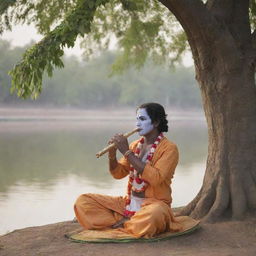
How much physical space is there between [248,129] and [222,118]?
1.01 feet

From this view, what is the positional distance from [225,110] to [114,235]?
6.54ft

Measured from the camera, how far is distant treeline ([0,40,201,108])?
151 ft

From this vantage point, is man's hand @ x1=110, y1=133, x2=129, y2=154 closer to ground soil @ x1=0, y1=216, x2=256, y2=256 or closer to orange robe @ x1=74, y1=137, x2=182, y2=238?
orange robe @ x1=74, y1=137, x2=182, y2=238

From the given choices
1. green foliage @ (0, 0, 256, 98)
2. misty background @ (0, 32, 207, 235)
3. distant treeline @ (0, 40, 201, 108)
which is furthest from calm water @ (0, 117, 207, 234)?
distant treeline @ (0, 40, 201, 108)

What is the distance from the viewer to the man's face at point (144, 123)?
530 centimetres

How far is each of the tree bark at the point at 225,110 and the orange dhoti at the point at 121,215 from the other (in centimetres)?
108

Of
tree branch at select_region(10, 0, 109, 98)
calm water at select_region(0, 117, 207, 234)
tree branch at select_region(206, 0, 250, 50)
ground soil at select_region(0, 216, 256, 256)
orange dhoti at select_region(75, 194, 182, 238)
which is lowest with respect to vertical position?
calm water at select_region(0, 117, 207, 234)

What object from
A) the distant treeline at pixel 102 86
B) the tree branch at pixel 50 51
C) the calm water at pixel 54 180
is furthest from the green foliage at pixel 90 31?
the distant treeline at pixel 102 86

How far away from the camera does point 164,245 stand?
4.96 m

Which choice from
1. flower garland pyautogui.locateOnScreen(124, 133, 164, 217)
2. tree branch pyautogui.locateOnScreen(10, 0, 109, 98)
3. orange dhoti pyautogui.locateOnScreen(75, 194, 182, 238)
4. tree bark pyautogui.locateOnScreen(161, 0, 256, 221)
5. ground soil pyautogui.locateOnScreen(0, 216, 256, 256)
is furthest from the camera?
tree bark pyautogui.locateOnScreen(161, 0, 256, 221)

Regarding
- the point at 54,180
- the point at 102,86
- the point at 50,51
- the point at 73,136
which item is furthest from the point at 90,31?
the point at 102,86

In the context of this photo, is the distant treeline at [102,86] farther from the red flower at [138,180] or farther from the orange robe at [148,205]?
the red flower at [138,180]

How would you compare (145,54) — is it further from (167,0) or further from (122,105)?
(122,105)

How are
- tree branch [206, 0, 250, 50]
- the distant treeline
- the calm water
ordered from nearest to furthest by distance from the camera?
tree branch [206, 0, 250, 50], the calm water, the distant treeline
